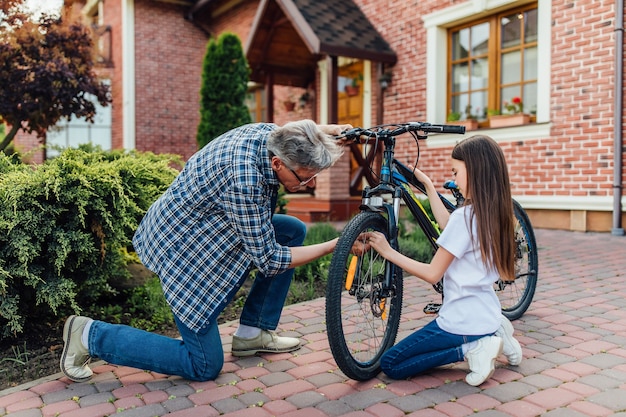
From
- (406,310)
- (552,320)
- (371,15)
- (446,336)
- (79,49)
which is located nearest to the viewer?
(446,336)

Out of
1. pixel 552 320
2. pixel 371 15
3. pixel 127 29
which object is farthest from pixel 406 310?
pixel 127 29

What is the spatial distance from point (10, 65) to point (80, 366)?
6315 mm

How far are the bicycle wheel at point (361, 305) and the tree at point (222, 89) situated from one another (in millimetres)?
6248

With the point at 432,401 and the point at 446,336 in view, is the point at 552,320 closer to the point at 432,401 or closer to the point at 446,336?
the point at 446,336

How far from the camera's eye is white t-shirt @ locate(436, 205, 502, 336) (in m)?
2.57

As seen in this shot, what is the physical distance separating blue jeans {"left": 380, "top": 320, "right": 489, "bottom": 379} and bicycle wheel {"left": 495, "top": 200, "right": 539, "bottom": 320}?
1.16m

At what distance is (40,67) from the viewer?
767 cm

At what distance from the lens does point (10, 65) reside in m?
7.68

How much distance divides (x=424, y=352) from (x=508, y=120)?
20.5 ft

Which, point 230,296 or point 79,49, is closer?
point 230,296

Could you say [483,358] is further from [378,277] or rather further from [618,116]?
[618,116]

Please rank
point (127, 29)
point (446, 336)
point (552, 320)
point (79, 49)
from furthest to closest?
point (127, 29) < point (79, 49) < point (552, 320) < point (446, 336)

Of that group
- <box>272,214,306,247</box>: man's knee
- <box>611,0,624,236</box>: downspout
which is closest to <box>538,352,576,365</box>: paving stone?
<box>272,214,306,247</box>: man's knee

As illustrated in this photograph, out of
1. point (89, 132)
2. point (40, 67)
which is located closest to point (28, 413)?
point (40, 67)
